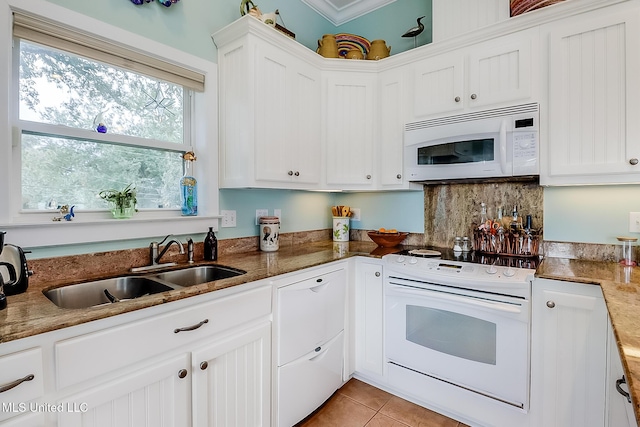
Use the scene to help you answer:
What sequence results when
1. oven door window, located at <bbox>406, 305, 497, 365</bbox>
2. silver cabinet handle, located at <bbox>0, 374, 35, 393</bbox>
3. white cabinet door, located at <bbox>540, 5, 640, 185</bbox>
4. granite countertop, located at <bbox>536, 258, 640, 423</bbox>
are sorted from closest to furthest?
granite countertop, located at <bbox>536, 258, 640, 423</bbox>, silver cabinet handle, located at <bbox>0, 374, 35, 393</bbox>, white cabinet door, located at <bbox>540, 5, 640, 185</bbox>, oven door window, located at <bbox>406, 305, 497, 365</bbox>

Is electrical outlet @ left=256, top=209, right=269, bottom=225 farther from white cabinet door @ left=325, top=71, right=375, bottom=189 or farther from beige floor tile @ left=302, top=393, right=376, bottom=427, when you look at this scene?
beige floor tile @ left=302, top=393, right=376, bottom=427

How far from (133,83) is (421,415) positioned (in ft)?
8.55

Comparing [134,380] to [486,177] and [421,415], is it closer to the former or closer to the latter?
[421,415]

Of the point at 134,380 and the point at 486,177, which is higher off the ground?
the point at 486,177

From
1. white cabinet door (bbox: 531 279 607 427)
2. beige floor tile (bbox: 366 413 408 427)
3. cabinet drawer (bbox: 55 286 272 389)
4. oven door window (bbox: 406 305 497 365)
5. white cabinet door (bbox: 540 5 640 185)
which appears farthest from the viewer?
beige floor tile (bbox: 366 413 408 427)

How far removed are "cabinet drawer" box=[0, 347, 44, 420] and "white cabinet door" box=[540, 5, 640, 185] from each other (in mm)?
2398

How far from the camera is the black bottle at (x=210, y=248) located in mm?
1946

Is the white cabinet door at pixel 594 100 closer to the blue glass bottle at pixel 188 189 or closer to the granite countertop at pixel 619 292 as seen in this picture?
the granite countertop at pixel 619 292

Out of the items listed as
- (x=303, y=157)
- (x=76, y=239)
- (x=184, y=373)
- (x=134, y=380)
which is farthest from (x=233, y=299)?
(x=303, y=157)

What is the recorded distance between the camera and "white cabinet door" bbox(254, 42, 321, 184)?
6.48 feet

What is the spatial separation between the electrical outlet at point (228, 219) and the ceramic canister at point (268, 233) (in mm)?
203

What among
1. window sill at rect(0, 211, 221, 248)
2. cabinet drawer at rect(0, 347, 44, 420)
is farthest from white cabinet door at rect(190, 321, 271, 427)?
window sill at rect(0, 211, 221, 248)

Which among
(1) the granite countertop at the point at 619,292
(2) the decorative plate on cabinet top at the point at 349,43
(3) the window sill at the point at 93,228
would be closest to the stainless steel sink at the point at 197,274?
(3) the window sill at the point at 93,228

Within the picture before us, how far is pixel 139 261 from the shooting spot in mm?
1713
